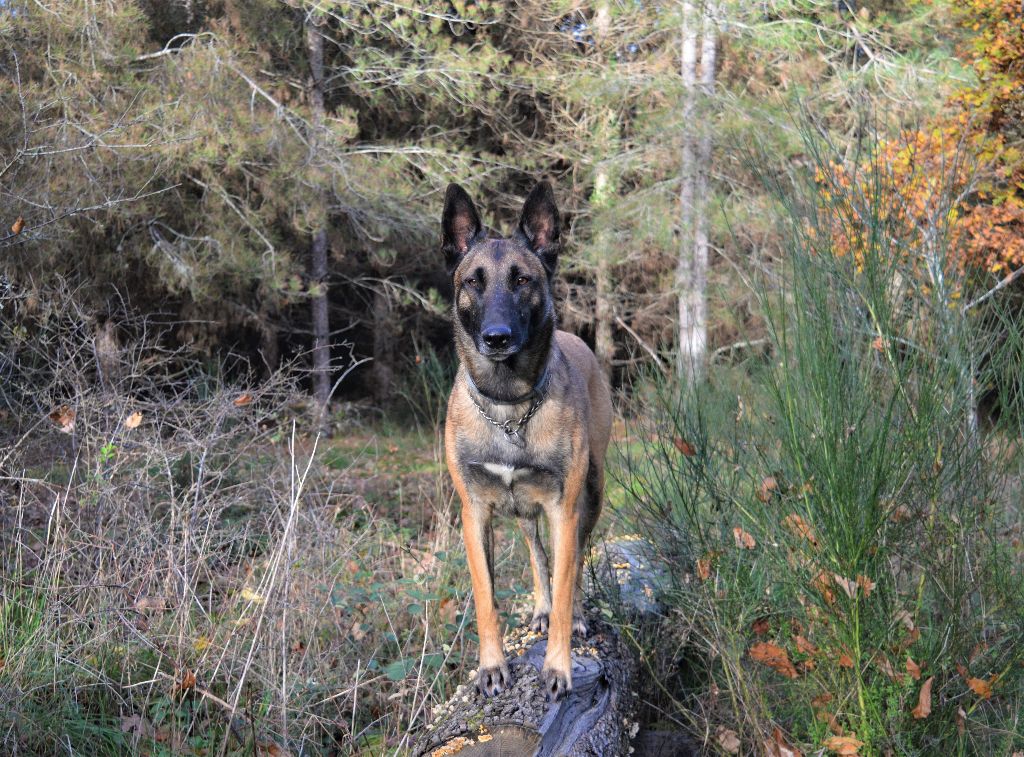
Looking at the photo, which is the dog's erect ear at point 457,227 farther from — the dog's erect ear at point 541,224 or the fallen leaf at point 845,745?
the fallen leaf at point 845,745

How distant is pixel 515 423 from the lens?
4078mm

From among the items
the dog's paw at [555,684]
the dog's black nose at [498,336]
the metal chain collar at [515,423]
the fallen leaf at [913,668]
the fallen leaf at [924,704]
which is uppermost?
the dog's black nose at [498,336]

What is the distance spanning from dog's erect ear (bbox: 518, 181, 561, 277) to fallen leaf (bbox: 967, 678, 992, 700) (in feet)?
8.13

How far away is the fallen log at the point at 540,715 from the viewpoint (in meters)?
3.50

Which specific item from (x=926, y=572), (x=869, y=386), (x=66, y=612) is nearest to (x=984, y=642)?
(x=926, y=572)

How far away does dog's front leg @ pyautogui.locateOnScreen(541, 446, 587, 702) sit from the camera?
12.6 feet

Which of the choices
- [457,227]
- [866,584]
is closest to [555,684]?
[866,584]

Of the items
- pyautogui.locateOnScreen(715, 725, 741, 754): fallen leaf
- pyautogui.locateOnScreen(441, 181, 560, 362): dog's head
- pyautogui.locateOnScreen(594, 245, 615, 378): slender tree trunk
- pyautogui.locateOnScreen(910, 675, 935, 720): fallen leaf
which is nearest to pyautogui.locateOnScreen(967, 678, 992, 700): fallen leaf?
pyautogui.locateOnScreen(910, 675, 935, 720): fallen leaf

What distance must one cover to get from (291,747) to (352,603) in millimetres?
1304

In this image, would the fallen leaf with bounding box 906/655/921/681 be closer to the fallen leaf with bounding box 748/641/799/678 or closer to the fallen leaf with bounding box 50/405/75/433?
the fallen leaf with bounding box 748/641/799/678

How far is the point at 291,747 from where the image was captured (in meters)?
4.43

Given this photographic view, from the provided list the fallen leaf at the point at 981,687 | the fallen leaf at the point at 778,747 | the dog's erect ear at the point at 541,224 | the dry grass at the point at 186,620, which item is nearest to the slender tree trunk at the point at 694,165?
the dry grass at the point at 186,620

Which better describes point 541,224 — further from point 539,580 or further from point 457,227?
point 539,580

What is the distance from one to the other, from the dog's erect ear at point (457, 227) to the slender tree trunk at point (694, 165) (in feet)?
38.1
